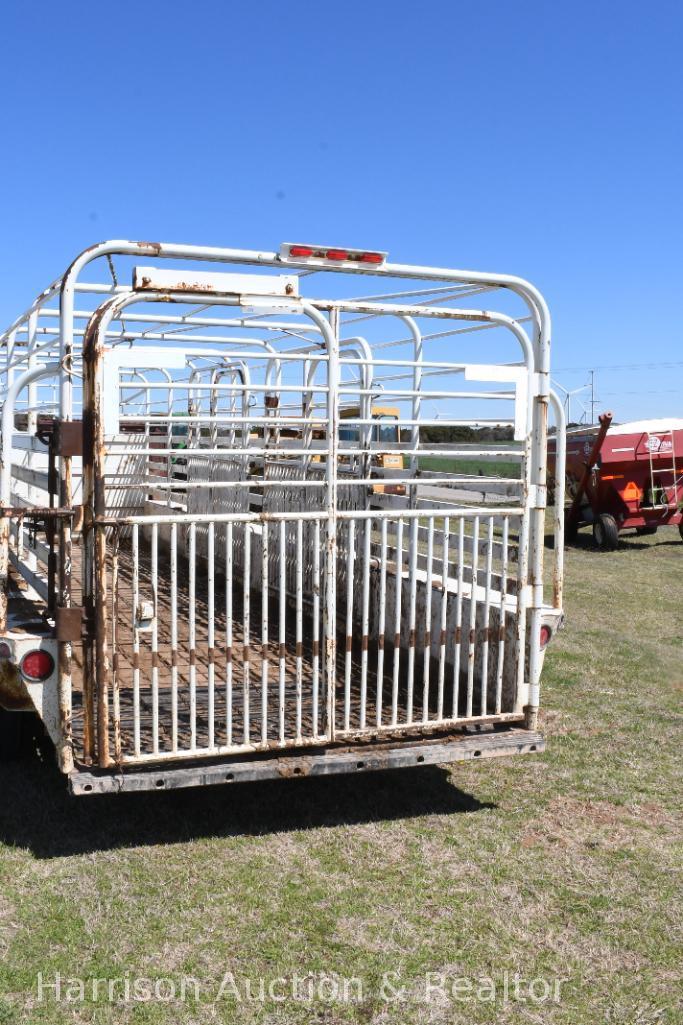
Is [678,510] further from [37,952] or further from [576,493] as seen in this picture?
[37,952]

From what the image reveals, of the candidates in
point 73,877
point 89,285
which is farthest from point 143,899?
point 89,285

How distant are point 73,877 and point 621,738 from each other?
12.4ft

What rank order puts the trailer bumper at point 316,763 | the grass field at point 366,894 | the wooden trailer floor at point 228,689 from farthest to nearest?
the wooden trailer floor at point 228,689 < the trailer bumper at point 316,763 < the grass field at point 366,894

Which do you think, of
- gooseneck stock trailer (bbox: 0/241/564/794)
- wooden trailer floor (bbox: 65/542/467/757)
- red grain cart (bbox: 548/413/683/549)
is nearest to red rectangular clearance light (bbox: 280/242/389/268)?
gooseneck stock trailer (bbox: 0/241/564/794)

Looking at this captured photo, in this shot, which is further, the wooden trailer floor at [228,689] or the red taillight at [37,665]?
the wooden trailer floor at [228,689]

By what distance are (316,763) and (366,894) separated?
68 cm

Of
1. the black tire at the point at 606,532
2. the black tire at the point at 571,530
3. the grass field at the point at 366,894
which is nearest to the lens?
the grass field at the point at 366,894

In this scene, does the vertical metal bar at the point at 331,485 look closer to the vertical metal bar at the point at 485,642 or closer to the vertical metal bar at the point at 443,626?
the vertical metal bar at the point at 443,626

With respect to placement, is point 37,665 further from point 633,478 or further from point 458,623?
point 633,478

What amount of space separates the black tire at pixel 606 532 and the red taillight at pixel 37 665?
13380 millimetres

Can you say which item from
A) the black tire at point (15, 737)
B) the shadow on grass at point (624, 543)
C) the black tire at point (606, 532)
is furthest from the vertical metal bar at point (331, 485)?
the black tire at point (606, 532)

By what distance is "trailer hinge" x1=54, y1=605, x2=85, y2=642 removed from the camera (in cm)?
421

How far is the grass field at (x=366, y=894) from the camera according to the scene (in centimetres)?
338

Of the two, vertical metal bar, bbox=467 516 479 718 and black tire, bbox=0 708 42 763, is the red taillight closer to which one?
black tire, bbox=0 708 42 763
